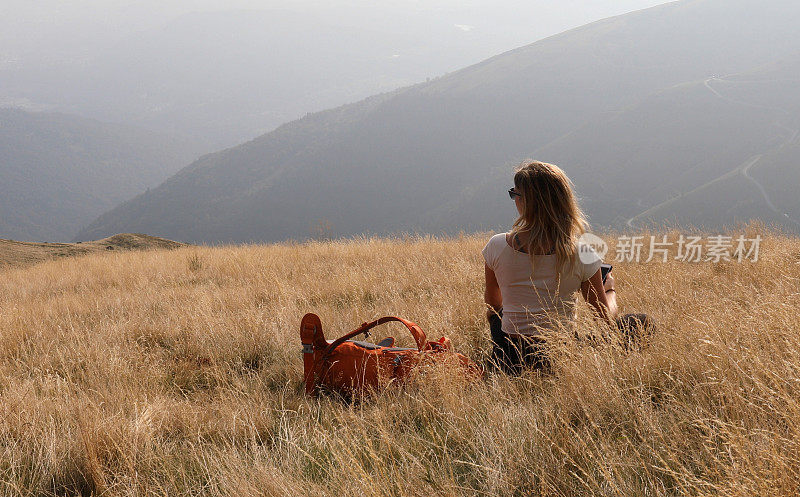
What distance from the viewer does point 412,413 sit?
8.61ft

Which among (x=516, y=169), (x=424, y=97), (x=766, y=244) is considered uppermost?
(x=424, y=97)

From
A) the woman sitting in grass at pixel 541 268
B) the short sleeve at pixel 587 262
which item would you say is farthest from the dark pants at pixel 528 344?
the short sleeve at pixel 587 262

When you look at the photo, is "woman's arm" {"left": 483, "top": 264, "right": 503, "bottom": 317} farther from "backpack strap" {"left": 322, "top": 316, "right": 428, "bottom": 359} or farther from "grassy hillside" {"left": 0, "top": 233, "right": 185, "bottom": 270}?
"grassy hillside" {"left": 0, "top": 233, "right": 185, "bottom": 270}

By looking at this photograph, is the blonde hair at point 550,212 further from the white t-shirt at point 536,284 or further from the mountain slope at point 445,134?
the mountain slope at point 445,134

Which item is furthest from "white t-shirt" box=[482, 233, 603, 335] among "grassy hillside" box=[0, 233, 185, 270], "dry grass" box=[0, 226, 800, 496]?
"grassy hillside" box=[0, 233, 185, 270]

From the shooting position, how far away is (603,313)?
293cm

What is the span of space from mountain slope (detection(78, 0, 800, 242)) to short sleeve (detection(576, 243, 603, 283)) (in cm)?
11082

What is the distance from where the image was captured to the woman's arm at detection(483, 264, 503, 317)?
3129mm

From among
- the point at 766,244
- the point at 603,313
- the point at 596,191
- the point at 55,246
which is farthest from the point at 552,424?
the point at 596,191

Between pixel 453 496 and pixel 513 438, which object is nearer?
pixel 453 496

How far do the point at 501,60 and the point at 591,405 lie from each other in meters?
195

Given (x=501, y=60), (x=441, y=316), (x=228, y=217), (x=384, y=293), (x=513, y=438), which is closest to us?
(x=513, y=438)

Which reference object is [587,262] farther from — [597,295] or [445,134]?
[445,134]

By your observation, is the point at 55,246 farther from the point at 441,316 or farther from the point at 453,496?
the point at 453,496
